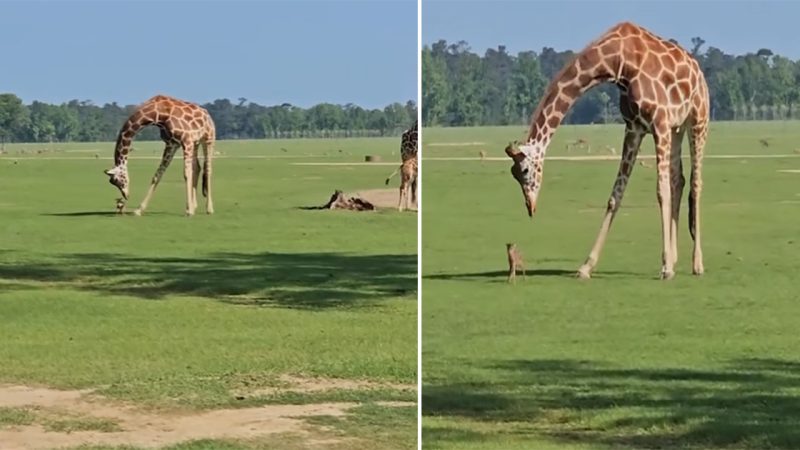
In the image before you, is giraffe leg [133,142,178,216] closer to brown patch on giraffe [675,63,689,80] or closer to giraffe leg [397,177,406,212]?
giraffe leg [397,177,406,212]

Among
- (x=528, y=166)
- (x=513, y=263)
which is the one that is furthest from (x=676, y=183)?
(x=513, y=263)

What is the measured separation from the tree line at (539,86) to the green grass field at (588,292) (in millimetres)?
61

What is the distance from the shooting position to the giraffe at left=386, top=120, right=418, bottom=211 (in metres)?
8.12

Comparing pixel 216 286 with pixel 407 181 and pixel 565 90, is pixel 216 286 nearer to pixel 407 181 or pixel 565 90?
pixel 407 181

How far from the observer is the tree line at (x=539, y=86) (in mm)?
5508

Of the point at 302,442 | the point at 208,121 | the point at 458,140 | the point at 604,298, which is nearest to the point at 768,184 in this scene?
the point at 604,298

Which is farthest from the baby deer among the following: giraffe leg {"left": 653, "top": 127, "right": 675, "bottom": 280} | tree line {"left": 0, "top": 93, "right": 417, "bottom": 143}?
tree line {"left": 0, "top": 93, "right": 417, "bottom": 143}

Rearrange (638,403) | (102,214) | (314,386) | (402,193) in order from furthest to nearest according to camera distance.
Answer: (402,193) < (102,214) < (314,386) < (638,403)

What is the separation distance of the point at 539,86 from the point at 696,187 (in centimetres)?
69

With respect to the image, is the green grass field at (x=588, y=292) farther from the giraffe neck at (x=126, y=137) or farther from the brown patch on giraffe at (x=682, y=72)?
the giraffe neck at (x=126, y=137)

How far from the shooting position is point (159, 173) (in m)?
9.02

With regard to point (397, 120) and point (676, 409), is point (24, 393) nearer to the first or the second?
point (397, 120)

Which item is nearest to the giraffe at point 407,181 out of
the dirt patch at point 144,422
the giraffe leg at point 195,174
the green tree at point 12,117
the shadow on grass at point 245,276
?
the shadow on grass at point 245,276

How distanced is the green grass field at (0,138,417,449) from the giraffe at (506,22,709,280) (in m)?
1.24
